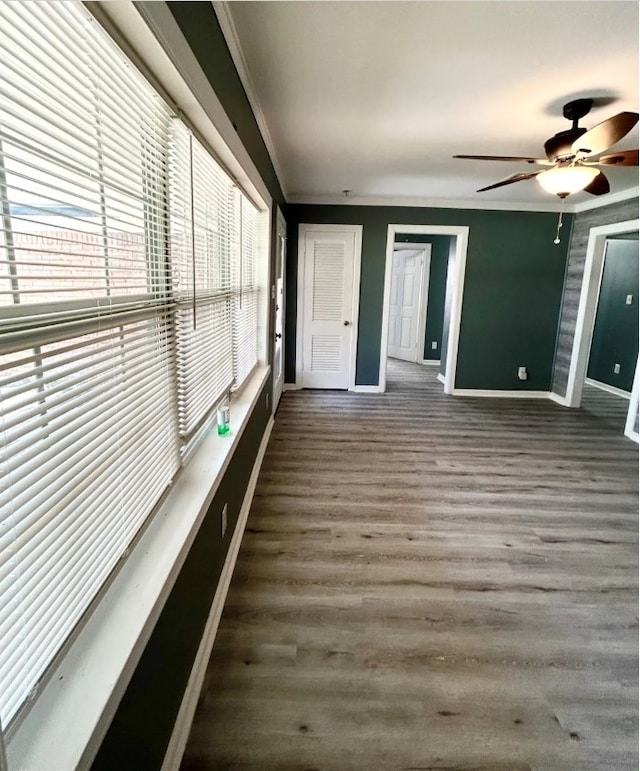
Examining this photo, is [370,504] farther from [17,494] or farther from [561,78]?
[561,78]

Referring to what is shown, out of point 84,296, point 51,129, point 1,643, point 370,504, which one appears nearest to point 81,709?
point 1,643

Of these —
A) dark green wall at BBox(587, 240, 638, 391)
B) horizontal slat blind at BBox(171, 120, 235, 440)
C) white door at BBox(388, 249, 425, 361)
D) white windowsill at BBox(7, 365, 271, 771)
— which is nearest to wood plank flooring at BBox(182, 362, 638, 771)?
white windowsill at BBox(7, 365, 271, 771)

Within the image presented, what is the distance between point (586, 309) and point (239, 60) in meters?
4.59

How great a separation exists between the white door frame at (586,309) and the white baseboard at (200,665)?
4.49 m

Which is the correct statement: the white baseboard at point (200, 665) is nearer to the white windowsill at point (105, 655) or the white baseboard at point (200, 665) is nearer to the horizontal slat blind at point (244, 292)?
the white windowsill at point (105, 655)

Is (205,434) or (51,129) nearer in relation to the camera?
(51,129)

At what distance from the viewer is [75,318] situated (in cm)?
81

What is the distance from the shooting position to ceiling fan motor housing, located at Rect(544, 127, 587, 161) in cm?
239

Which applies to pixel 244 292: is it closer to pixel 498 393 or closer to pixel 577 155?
pixel 577 155

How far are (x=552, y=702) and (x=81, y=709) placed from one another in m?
1.52

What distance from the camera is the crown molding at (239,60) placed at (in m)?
1.56

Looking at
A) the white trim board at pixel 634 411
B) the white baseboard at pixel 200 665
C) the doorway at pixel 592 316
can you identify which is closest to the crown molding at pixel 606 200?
the doorway at pixel 592 316

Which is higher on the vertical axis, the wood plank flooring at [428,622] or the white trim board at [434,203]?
the white trim board at [434,203]

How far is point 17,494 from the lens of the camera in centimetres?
63
